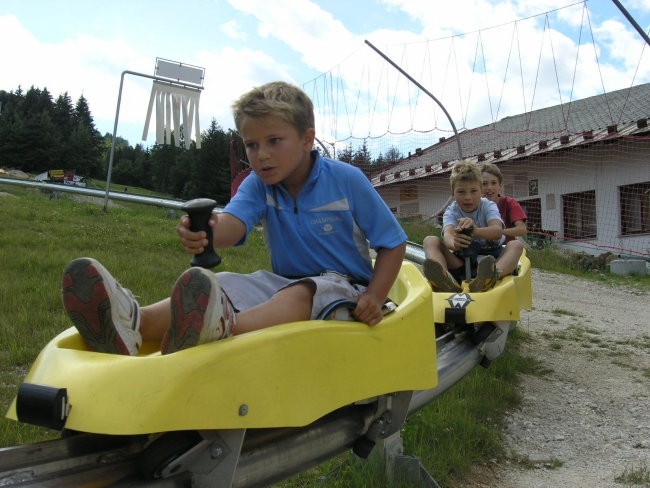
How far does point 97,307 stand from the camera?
61.4 inches

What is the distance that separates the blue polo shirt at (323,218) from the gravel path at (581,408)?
3.52 ft

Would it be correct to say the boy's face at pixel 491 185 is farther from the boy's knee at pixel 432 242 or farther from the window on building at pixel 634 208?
the window on building at pixel 634 208

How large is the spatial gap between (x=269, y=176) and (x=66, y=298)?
72 centimetres

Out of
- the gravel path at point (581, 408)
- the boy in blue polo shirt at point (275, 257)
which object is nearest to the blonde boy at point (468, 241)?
the gravel path at point (581, 408)

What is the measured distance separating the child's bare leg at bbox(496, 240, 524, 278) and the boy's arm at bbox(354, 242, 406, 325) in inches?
86.1

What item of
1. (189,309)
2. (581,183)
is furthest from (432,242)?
(581,183)

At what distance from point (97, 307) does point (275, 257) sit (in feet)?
2.46

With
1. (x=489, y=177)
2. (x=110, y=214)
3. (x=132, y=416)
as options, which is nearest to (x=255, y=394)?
(x=132, y=416)

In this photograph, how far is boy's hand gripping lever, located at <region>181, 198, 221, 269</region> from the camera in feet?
5.29

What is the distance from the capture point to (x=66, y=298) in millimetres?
1560

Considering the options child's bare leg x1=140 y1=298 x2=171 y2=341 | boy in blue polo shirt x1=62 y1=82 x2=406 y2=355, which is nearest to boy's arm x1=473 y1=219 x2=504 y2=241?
boy in blue polo shirt x1=62 y1=82 x2=406 y2=355

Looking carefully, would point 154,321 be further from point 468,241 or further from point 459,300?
point 468,241

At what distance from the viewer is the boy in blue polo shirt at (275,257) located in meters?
1.54

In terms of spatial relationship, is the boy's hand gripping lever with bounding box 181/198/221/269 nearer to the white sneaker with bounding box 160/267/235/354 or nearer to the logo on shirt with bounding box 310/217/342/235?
the white sneaker with bounding box 160/267/235/354
